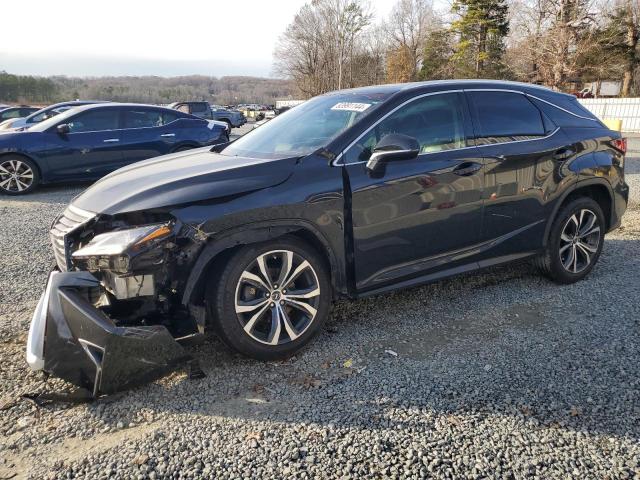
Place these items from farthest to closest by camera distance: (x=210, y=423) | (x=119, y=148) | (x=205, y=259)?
(x=119, y=148), (x=205, y=259), (x=210, y=423)

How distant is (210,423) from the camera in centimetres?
256

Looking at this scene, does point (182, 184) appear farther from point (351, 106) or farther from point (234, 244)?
point (351, 106)

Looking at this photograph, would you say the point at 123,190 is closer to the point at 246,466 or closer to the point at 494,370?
the point at 246,466

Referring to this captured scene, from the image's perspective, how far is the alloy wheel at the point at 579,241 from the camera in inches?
173

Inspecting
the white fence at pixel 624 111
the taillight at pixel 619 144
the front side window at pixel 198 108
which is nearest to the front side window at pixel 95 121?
the taillight at pixel 619 144

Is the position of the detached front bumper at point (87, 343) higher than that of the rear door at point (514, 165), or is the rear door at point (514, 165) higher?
the rear door at point (514, 165)

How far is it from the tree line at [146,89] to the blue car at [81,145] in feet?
203

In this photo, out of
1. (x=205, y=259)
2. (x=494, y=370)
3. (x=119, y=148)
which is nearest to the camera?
(x=205, y=259)

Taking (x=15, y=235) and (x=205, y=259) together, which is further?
(x=15, y=235)

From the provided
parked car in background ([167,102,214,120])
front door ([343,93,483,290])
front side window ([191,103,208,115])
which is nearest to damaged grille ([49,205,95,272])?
front door ([343,93,483,290])

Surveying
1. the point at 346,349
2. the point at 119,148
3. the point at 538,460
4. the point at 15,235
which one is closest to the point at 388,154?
the point at 346,349

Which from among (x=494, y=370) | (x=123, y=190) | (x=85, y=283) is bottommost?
(x=494, y=370)

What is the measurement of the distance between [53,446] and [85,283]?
2.66 ft

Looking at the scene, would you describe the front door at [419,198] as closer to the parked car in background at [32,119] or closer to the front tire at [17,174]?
the front tire at [17,174]
